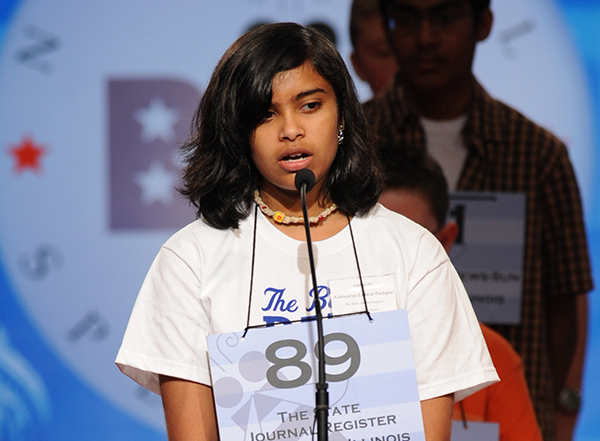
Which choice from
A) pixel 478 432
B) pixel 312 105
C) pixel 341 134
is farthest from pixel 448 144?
pixel 312 105

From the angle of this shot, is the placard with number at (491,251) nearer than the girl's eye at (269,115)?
No

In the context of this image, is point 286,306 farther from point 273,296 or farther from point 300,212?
point 300,212

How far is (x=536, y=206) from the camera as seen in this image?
2936 millimetres

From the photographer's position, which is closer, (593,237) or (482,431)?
(482,431)

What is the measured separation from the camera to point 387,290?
1.32 m

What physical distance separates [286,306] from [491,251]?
1.79 meters

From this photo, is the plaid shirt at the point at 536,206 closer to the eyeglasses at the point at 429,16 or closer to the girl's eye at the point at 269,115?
the eyeglasses at the point at 429,16

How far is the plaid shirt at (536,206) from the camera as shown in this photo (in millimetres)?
2926

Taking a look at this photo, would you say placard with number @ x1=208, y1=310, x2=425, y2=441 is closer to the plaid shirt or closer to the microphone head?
the microphone head

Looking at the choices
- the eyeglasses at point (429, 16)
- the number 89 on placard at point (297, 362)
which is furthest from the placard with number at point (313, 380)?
the eyeglasses at point (429, 16)

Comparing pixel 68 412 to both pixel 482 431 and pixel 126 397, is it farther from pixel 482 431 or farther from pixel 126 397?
pixel 482 431

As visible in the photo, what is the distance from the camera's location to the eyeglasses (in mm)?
2920

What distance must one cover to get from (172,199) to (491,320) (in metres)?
1.45

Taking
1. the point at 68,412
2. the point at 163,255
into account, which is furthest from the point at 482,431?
the point at 68,412
